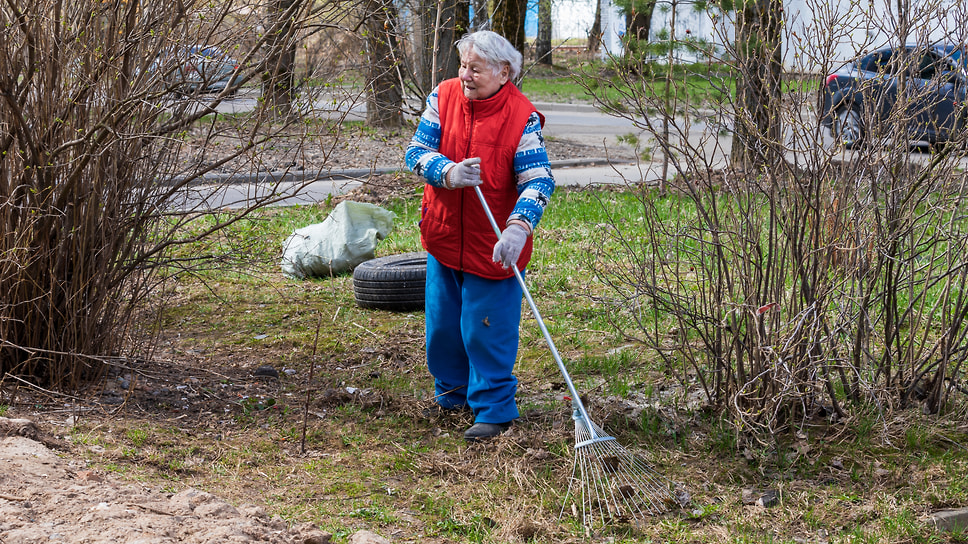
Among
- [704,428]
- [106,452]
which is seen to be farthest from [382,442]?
[704,428]

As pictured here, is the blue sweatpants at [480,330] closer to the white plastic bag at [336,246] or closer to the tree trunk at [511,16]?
the white plastic bag at [336,246]

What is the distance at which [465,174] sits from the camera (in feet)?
12.1

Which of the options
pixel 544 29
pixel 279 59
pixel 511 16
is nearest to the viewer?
pixel 279 59

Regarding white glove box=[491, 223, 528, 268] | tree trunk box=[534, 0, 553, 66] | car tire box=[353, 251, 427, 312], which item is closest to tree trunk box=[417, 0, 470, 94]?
car tire box=[353, 251, 427, 312]

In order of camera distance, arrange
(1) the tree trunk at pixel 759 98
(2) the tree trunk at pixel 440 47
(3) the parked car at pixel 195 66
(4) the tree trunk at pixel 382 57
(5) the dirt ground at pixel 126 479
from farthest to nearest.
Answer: (2) the tree trunk at pixel 440 47 < (4) the tree trunk at pixel 382 57 < (3) the parked car at pixel 195 66 < (1) the tree trunk at pixel 759 98 < (5) the dirt ground at pixel 126 479

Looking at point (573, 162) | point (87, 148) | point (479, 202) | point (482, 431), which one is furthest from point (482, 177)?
point (573, 162)

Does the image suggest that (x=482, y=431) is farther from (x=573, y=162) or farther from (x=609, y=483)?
(x=573, y=162)

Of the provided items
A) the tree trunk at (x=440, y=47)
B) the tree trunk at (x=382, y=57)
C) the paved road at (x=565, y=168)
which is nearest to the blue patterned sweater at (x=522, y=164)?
the tree trunk at (x=382, y=57)

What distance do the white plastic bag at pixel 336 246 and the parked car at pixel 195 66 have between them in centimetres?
267

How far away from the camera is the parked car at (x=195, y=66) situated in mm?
4109

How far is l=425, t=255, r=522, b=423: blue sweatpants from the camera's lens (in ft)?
13.1

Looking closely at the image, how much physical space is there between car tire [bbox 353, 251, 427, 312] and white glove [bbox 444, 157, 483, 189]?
2.39 meters

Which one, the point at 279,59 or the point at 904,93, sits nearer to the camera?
the point at 904,93

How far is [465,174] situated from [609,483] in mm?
1335
